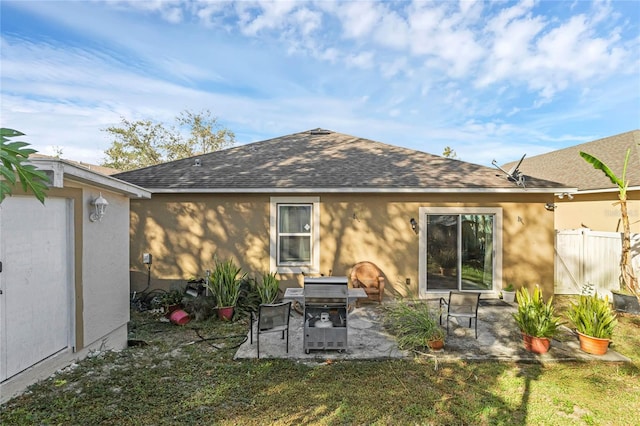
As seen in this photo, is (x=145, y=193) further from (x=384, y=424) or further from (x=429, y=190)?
(x=429, y=190)

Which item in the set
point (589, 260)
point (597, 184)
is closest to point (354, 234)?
point (589, 260)

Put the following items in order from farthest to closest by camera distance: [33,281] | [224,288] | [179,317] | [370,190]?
1. [370,190]
2. [224,288]
3. [179,317]
4. [33,281]

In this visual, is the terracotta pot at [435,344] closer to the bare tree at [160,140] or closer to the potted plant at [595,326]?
the potted plant at [595,326]

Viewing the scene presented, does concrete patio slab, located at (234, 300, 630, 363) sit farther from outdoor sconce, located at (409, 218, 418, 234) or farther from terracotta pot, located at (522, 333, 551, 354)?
outdoor sconce, located at (409, 218, 418, 234)

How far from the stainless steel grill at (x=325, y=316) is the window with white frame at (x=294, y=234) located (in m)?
3.32

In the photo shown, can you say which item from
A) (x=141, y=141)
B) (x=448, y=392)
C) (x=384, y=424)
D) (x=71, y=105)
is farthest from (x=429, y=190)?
(x=141, y=141)

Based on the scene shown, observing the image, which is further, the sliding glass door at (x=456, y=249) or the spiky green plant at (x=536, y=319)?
the sliding glass door at (x=456, y=249)

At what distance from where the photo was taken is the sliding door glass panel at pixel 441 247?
28.3 ft

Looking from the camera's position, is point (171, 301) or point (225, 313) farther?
point (171, 301)

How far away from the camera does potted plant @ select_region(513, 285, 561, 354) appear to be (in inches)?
204

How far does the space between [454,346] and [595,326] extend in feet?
7.77

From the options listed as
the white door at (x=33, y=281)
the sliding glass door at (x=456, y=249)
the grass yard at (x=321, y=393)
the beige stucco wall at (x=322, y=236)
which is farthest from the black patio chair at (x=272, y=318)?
the sliding glass door at (x=456, y=249)

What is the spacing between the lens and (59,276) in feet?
15.1

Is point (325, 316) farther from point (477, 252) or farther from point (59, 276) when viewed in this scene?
point (477, 252)
